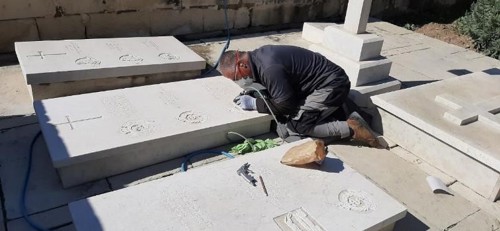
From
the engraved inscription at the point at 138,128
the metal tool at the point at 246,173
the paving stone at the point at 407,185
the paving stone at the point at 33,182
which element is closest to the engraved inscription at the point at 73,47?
the paving stone at the point at 33,182

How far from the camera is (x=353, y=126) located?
3.58 metres

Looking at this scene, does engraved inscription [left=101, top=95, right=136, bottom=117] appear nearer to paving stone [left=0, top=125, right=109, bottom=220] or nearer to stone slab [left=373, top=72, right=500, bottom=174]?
paving stone [left=0, top=125, right=109, bottom=220]

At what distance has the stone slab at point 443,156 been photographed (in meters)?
3.18

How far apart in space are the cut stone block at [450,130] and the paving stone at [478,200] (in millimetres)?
46

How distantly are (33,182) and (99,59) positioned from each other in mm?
1624

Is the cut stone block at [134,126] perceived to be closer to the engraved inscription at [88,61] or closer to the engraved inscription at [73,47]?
the engraved inscription at [88,61]

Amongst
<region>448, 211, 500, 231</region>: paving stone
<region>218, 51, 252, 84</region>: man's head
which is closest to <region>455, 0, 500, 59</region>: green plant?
<region>448, 211, 500, 231</region>: paving stone

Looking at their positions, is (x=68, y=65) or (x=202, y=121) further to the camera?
(x=68, y=65)

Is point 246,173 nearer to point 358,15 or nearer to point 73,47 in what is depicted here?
point 358,15

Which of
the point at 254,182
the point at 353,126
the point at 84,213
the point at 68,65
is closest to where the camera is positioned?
the point at 84,213

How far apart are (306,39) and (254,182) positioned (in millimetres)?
3960

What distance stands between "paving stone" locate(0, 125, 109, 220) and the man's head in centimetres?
131

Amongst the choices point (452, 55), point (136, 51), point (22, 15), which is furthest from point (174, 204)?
point (452, 55)

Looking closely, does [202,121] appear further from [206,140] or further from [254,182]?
[254,182]
